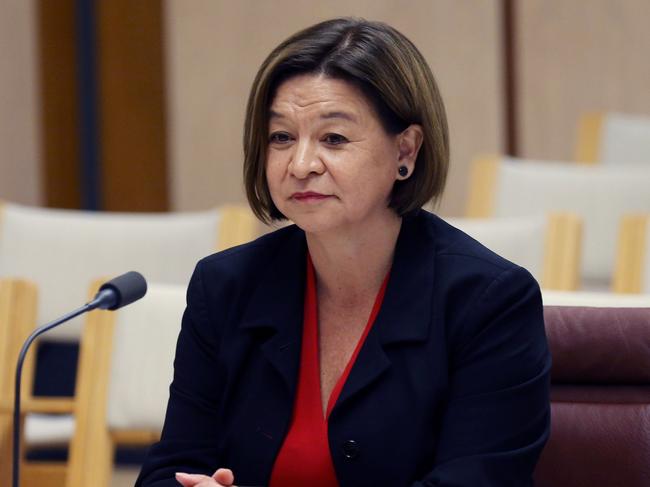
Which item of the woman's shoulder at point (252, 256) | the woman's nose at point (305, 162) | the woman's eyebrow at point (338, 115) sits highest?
the woman's eyebrow at point (338, 115)

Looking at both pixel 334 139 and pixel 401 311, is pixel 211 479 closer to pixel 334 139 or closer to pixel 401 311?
pixel 401 311

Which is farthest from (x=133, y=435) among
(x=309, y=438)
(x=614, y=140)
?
(x=614, y=140)

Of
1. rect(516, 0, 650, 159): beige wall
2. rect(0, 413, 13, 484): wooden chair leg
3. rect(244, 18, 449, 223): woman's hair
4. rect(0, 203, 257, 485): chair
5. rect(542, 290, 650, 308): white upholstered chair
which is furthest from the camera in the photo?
rect(516, 0, 650, 159): beige wall

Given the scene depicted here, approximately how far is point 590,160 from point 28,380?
3.00 meters

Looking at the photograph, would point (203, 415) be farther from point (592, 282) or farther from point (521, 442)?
point (592, 282)

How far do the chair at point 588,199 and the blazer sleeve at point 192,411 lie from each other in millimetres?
2462

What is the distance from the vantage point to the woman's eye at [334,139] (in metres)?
1.94

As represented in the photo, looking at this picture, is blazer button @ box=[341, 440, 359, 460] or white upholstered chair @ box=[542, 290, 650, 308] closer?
blazer button @ box=[341, 440, 359, 460]

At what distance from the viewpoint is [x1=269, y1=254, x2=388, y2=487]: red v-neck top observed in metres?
1.97

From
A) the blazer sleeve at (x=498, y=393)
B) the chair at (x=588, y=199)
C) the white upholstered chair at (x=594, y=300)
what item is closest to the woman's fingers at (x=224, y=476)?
the blazer sleeve at (x=498, y=393)

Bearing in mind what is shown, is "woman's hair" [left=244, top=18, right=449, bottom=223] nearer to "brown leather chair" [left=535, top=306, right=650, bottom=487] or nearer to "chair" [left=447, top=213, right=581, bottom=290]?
"brown leather chair" [left=535, top=306, right=650, bottom=487]

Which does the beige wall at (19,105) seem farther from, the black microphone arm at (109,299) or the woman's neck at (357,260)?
the black microphone arm at (109,299)

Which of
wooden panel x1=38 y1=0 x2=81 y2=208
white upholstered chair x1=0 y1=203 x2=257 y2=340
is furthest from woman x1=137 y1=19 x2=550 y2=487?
wooden panel x1=38 y1=0 x2=81 y2=208

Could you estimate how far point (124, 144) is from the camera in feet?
21.5
